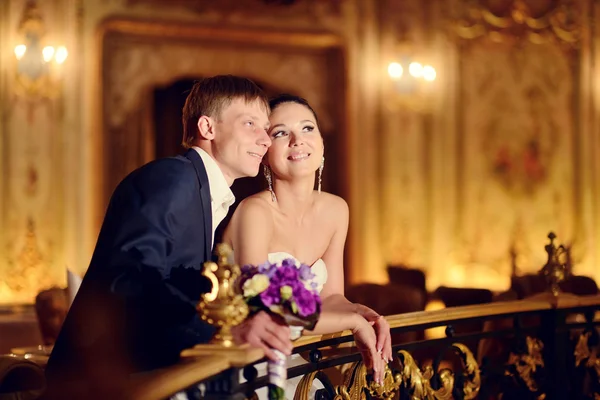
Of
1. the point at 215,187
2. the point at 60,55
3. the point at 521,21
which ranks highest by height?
the point at 521,21

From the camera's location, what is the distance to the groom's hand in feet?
6.61

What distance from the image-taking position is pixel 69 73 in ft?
25.1

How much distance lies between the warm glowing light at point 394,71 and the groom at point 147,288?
6592mm

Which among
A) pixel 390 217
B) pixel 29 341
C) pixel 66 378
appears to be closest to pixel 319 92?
pixel 390 217

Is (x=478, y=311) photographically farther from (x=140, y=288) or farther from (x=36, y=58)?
(x=36, y=58)

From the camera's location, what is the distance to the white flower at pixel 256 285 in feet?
6.48

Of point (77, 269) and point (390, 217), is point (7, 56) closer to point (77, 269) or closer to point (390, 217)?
point (77, 269)

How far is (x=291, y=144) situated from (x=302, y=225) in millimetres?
268

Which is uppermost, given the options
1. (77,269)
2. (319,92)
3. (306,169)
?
(319,92)

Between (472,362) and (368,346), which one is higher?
(368,346)

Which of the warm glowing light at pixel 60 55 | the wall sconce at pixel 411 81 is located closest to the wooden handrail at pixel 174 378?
the warm glowing light at pixel 60 55

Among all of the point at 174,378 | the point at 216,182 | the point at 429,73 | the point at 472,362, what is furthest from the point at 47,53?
the point at 174,378

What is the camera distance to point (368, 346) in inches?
102

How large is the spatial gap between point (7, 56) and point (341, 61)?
10.3ft
